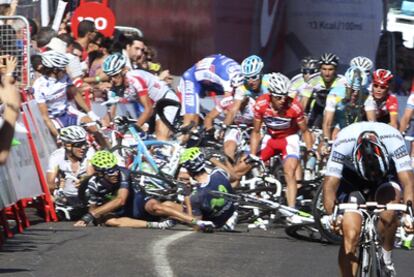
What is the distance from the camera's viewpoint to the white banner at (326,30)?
26.1 m

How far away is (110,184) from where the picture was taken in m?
18.1

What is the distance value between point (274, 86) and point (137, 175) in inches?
79.2

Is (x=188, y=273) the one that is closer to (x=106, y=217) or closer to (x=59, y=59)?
(x=106, y=217)

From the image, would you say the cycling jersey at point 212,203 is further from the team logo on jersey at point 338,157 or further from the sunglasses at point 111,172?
the team logo on jersey at point 338,157

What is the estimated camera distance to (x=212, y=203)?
17.7m

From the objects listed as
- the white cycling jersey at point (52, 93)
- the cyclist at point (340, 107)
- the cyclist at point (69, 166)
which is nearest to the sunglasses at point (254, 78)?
the cyclist at point (340, 107)

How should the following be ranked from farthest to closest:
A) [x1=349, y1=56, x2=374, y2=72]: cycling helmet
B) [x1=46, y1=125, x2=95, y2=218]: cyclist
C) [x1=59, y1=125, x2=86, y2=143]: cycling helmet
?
1. [x1=349, y1=56, x2=374, y2=72]: cycling helmet
2. [x1=59, y1=125, x2=86, y2=143]: cycling helmet
3. [x1=46, y1=125, x2=95, y2=218]: cyclist

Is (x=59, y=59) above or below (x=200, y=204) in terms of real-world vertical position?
above

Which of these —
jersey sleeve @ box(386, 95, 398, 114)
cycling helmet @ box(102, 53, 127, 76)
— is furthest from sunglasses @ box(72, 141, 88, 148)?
jersey sleeve @ box(386, 95, 398, 114)

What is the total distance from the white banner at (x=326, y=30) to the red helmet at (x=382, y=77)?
18.6 ft

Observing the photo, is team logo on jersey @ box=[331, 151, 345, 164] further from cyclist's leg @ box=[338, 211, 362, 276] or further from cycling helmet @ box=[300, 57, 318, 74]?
cycling helmet @ box=[300, 57, 318, 74]

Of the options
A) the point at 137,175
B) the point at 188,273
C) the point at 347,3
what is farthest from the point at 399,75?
the point at 188,273

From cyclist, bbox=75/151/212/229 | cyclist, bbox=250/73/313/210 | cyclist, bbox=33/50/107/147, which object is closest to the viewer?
cyclist, bbox=75/151/212/229

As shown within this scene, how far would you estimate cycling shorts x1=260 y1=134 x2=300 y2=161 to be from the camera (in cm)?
1920
